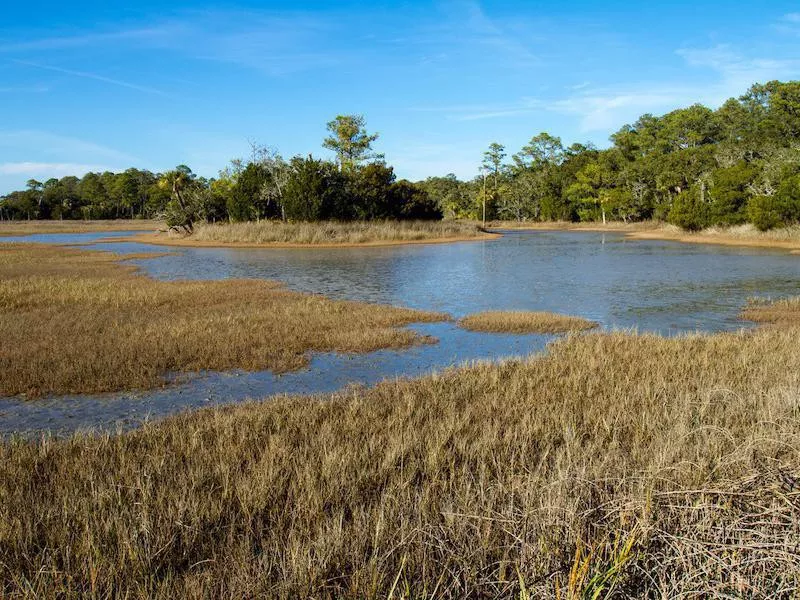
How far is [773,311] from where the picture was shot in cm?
1684

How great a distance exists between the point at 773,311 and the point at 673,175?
62355 millimetres

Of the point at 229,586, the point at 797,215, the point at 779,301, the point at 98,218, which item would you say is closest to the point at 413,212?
the point at 797,215

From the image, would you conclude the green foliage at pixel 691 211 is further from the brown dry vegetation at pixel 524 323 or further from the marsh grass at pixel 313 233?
the brown dry vegetation at pixel 524 323

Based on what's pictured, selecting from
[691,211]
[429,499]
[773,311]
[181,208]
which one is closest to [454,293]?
[773,311]

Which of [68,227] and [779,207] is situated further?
[68,227]

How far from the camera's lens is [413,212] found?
224 ft

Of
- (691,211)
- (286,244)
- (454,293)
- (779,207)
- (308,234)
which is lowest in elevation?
(454,293)

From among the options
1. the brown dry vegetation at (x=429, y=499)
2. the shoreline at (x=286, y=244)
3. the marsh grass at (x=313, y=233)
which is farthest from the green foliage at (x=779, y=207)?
the brown dry vegetation at (x=429, y=499)

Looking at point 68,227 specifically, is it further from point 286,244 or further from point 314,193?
point 286,244

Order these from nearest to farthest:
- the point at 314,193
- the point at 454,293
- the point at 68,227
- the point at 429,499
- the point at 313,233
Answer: the point at 429,499
the point at 454,293
the point at 313,233
the point at 314,193
the point at 68,227

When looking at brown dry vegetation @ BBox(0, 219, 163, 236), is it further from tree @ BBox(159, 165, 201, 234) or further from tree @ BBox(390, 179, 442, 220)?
tree @ BBox(390, 179, 442, 220)

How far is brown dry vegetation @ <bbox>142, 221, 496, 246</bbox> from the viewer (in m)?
55.7

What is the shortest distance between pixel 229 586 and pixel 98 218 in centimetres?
13633

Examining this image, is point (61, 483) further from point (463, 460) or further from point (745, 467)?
point (745, 467)
